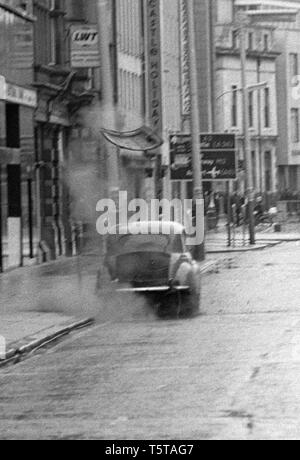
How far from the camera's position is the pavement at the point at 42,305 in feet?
62.9

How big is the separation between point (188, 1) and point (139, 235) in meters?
17.5

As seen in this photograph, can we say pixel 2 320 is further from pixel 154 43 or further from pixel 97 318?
pixel 154 43

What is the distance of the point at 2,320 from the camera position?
21531 mm

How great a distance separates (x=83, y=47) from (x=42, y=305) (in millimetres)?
8022

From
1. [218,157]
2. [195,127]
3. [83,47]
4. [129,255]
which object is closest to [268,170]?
[218,157]

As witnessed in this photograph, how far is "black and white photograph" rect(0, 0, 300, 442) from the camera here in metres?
12.5

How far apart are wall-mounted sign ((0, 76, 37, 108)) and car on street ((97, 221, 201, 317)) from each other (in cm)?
908

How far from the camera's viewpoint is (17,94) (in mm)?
33656

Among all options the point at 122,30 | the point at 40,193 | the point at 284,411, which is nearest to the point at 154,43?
the point at 122,30

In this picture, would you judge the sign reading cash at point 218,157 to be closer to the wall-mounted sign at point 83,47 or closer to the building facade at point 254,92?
the wall-mounted sign at point 83,47

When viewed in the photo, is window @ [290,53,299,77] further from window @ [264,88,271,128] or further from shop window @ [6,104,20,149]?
shop window @ [6,104,20,149]

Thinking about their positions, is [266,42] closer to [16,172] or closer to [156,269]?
[16,172]

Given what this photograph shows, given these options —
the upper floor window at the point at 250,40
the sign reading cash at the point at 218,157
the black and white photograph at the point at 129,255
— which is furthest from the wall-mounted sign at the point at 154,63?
the upper floor window at the point at 250,40

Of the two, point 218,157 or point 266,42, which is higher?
point 266,42
